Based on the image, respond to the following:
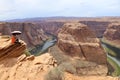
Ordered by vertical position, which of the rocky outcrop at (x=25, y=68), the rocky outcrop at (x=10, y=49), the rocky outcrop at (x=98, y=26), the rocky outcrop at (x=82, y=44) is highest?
the rocky outcrop at (x=10, y=49)

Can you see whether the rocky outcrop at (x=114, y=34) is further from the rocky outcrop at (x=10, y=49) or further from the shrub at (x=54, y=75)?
the shrub at (x=54, y=75)

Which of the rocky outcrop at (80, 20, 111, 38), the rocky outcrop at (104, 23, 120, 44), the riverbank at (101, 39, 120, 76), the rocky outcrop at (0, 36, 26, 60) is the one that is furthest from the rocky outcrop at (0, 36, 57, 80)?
the rocky outcrop at (80, 20, 111, 38)

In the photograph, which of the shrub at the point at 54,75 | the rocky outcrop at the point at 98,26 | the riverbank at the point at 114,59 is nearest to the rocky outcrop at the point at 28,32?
the riverbank at the point at 114,59

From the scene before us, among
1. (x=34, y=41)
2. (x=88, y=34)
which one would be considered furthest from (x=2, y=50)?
(x=34, y=41)

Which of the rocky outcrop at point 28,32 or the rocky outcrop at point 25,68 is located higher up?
the rocky outcrop at point 25,68

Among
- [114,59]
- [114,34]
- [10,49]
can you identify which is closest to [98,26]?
[114,34]

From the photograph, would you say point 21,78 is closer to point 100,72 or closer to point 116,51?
point 100,72

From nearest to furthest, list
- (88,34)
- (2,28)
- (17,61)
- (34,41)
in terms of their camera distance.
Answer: (17,61)
(88,34)
(2,28)
(34,41)

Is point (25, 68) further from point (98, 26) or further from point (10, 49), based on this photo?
point (98, 26)
